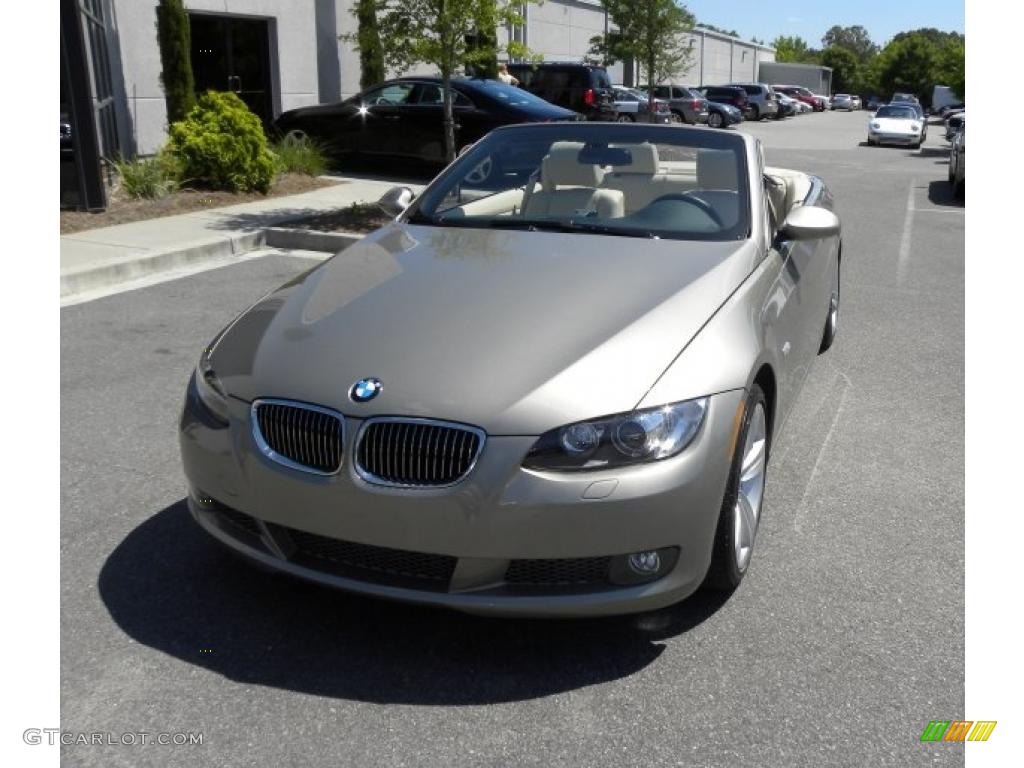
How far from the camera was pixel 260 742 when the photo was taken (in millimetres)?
2729

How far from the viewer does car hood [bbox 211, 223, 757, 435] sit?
2908 millimetres

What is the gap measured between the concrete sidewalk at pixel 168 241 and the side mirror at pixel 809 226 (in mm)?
5712

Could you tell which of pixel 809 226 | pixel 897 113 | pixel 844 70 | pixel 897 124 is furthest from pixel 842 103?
pixel 809 226

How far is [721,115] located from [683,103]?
452 centimetres

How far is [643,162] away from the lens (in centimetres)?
480

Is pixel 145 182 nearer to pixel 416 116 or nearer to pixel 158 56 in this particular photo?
pixel 416 116

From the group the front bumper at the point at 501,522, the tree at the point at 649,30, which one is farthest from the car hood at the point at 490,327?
the tree at the point at 649,30

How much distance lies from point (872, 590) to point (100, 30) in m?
14.2

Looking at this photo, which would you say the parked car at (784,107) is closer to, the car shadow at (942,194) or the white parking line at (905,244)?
the car shadow at (942,194)

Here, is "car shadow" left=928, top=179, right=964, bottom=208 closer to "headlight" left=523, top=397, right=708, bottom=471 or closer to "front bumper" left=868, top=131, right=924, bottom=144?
"front bumper" left=868, top=131, right=924, bottom=144
